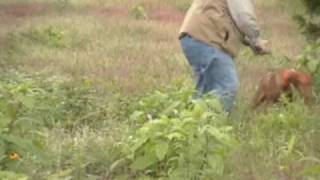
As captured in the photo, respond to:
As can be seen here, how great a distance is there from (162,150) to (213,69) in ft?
5.91

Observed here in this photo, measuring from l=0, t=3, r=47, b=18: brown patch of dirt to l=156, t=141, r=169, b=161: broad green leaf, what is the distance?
483 inches

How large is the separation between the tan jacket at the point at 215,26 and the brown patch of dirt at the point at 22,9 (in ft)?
35.0

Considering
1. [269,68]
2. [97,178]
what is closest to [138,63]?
[269,68]

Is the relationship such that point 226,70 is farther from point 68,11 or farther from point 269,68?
point 68,11

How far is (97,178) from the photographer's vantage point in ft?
19.5

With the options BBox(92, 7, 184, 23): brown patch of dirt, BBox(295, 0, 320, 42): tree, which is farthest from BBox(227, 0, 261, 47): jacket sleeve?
BBox(92, 7, 184, 23): brown patch of dirt

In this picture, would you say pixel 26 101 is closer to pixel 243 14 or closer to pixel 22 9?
pixel 243 14

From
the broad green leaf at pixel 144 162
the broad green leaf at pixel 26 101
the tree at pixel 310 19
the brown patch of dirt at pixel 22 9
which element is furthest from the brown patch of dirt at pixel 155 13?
the broad green leaf at pixel 26 101

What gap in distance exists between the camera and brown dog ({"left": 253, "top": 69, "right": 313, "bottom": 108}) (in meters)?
8.16

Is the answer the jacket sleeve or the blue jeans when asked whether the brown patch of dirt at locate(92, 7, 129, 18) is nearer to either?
the blue jeans

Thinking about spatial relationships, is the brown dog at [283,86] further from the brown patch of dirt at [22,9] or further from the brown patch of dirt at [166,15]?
the brown patch of dirt at [166,15]

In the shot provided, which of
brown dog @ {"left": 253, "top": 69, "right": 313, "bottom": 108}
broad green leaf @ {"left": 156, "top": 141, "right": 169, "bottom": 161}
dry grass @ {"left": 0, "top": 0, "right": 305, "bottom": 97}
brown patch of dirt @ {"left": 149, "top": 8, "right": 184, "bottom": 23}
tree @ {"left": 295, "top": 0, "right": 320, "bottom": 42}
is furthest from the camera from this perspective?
brown patch of dirt @ {"left": 149, "top": 8, "right": 184, "bottom": 23}

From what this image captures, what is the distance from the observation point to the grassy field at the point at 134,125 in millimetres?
5562

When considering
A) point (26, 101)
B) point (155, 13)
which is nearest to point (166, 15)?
point (155, 13)
